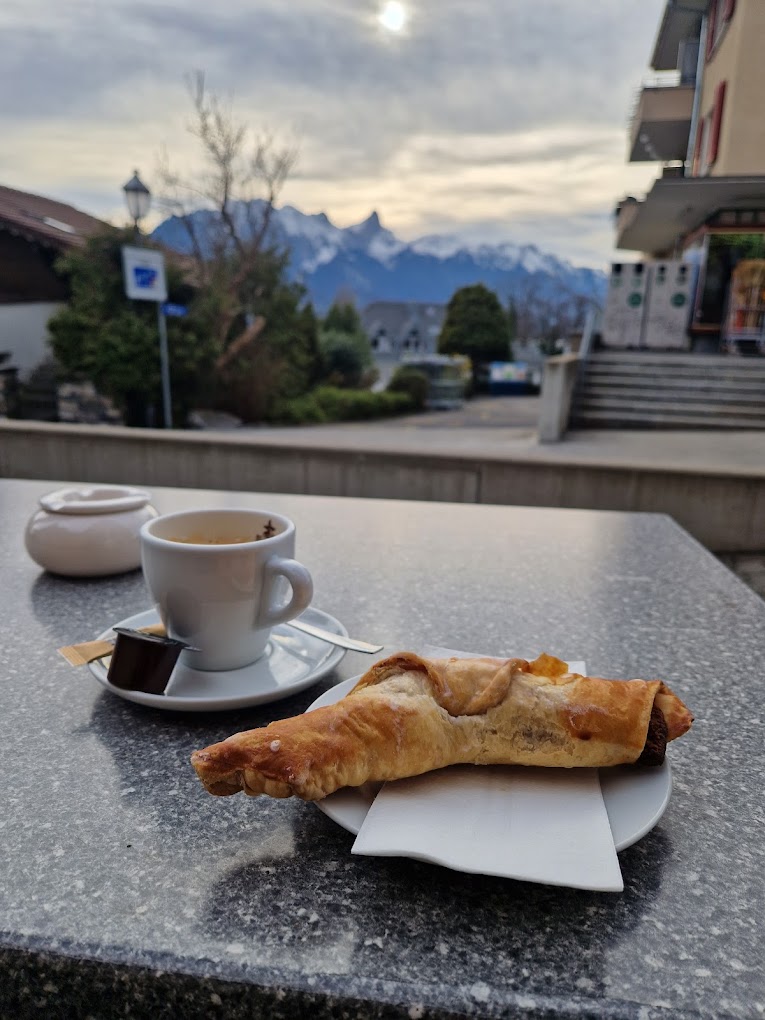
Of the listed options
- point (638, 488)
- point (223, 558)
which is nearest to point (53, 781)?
point (223, 558)

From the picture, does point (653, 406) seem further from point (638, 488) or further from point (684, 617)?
point (684, 617)

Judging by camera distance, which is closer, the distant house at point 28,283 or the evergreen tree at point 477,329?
the distant house at point 28,283

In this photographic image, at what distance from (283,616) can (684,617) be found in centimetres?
74

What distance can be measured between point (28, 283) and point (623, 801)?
1562cm

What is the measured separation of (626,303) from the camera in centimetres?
1317

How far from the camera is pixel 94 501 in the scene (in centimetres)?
141

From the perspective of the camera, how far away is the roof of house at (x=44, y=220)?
1308 cm

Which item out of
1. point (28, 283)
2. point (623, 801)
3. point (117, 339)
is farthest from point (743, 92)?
point (623, 801)

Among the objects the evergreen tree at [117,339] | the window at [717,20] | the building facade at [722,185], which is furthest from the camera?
the window at [717,20]

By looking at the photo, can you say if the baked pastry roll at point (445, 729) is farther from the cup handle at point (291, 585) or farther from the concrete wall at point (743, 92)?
the concrete wall at point (743, 92)

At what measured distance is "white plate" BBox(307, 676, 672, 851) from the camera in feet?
1.95

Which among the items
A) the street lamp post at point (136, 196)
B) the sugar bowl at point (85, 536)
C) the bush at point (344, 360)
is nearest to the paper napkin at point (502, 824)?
the sugar bowl at point (85, 536)

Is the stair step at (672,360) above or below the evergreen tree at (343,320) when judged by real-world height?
below

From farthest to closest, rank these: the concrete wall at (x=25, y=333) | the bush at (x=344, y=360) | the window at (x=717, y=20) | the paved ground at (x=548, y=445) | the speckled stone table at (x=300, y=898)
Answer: the bush at (x=344, y=360), the window at (x=717, y=20), the concrete wall at (x=25, y=333), the paved ground at (x=548, y=445), the speckled stone table at (x=300, y=898)
